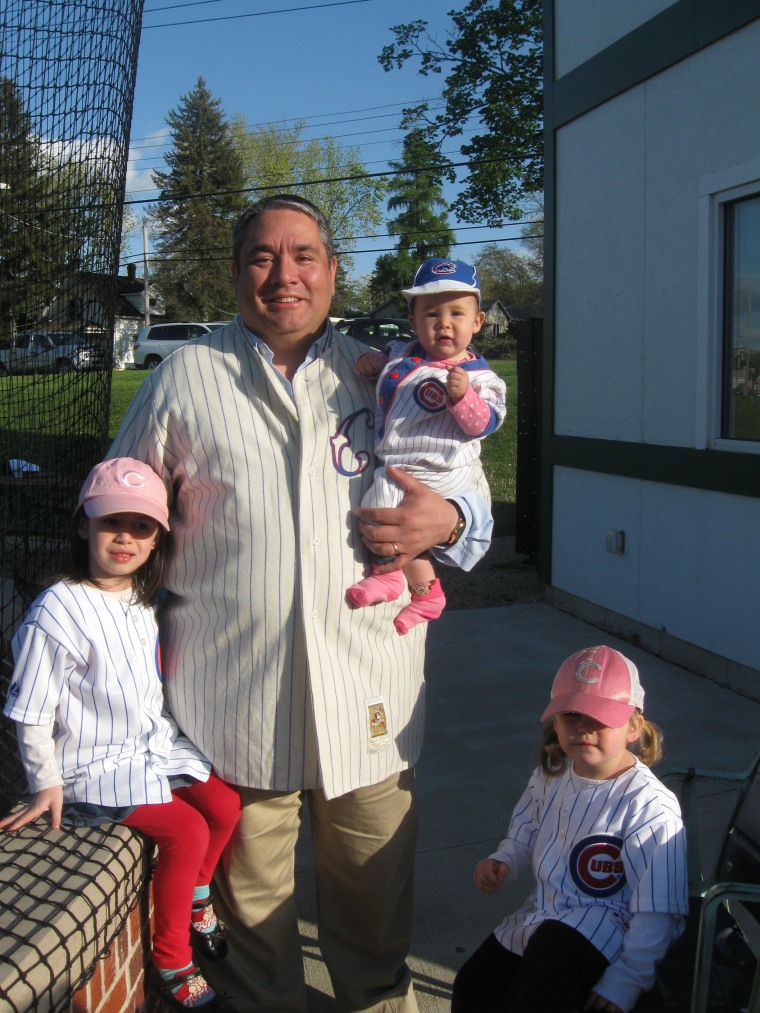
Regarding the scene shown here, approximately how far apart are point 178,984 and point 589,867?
948 mm

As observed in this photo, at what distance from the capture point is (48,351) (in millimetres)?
2869

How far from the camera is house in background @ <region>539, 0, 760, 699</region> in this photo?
4.84 meters

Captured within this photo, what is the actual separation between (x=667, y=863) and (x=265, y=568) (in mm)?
1022

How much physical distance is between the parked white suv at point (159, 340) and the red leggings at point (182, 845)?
29524 millimetres

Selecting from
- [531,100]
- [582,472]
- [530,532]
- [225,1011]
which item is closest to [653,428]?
[582,472]

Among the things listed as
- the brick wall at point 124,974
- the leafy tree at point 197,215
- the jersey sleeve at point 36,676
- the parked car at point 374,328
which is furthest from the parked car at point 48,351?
the leafy tree at point 197,215

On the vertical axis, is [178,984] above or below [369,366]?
below

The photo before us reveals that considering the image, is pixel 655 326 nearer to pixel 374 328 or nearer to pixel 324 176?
pixel 374 328

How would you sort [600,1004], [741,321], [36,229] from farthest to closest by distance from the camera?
[741,321]
[36,229]
[600,1004]

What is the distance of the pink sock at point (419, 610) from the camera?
2.26 meters

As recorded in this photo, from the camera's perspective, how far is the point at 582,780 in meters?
2.14

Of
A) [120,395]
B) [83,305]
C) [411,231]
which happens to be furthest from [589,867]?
[411,231]

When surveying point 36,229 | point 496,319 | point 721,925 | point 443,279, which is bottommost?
point 721,925

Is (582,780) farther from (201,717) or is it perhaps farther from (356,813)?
(201,717)
